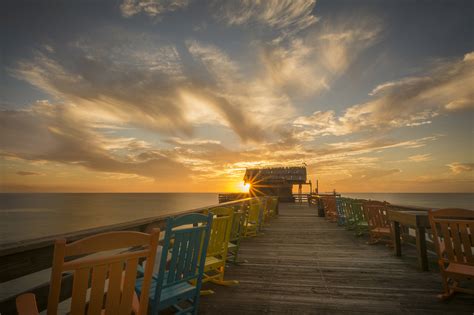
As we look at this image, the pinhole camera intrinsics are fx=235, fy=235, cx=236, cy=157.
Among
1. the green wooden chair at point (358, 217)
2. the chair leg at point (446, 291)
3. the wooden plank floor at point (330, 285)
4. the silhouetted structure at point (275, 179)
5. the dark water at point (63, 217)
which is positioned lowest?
the dark water at point (63, 217)

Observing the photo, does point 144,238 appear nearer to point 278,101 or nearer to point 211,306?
point 211,306

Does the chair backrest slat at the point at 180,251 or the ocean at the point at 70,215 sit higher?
the chair backrest slat at the point at 180,251

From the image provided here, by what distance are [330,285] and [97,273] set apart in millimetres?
3830

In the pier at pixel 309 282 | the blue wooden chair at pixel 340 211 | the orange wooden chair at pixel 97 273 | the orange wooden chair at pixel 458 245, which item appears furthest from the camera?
the blue wooden chair at pixel 340 211

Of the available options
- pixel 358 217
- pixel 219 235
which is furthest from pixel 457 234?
pixel 358 217

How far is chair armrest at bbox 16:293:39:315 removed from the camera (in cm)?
124

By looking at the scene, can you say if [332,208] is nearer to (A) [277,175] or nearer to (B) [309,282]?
(B) [309,282]

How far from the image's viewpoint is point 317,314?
9.82ft

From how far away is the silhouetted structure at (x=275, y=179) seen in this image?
3384cm

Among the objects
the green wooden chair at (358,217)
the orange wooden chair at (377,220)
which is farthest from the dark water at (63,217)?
the green wooden chair at (358,217)

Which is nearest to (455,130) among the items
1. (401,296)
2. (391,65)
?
(391,65)

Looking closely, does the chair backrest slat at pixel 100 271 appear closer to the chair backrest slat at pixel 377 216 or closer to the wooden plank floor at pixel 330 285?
the wooden plank floor at pixel 330 285

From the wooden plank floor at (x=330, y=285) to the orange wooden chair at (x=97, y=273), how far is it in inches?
79.9

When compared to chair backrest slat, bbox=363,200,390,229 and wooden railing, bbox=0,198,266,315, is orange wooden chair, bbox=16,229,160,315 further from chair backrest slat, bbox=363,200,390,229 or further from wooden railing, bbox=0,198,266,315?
chair backrest slat, bbox=363,200,390,229
